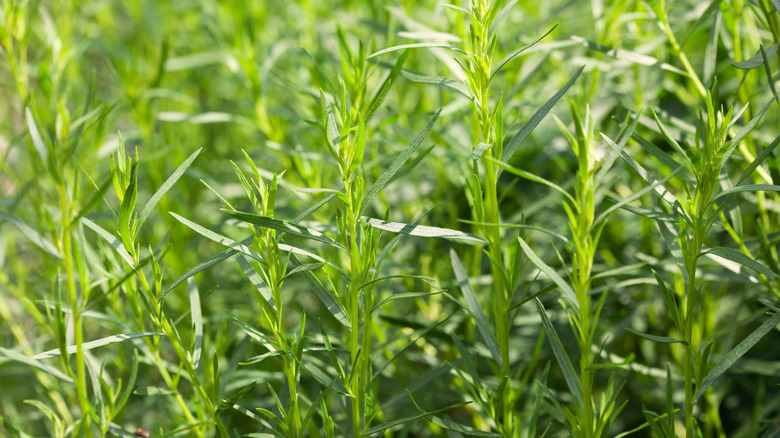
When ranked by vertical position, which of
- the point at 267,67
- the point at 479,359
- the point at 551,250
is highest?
the point at 267,67

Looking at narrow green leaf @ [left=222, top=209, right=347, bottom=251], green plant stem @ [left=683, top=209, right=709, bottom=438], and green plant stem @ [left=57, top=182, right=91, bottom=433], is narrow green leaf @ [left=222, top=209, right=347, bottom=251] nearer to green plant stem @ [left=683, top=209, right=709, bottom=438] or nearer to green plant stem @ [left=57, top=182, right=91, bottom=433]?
green plant stem @ [left=57, top=182, right=91, bottom=433]

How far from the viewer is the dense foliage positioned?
464mm

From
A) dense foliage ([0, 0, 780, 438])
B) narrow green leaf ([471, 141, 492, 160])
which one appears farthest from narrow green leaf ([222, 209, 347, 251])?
narrow green leaf ([471, 141, 492, 160])

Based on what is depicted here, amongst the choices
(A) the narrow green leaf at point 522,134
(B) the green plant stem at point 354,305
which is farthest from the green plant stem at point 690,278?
(B) the green plant stem at point 354,305

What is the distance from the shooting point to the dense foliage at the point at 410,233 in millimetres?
464

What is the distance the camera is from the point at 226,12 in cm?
120

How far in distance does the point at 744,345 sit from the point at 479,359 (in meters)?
0.41

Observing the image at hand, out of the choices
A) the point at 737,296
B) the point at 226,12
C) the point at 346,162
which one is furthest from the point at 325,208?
the point at 226,12

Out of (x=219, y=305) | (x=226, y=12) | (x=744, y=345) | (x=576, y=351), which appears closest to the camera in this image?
(x=744, y=345)

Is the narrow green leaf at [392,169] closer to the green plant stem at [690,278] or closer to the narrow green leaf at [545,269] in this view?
the narrow green leaf at [545,269]

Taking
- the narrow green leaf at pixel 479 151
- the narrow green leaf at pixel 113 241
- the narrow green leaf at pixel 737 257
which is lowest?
the narrow green leaf at pixel 113 241

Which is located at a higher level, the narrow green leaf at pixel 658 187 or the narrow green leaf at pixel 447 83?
the narrow green leaf at pixel 447 83

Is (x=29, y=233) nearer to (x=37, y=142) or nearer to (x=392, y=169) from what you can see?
(x=37, y=142)

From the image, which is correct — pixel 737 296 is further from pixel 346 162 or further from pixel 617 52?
pixel 346 162
